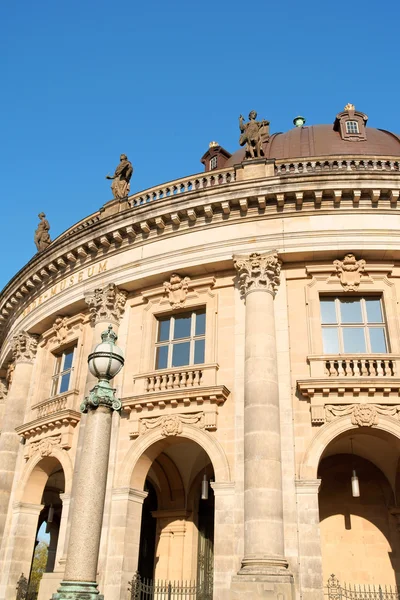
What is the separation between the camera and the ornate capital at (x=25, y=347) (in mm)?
23234

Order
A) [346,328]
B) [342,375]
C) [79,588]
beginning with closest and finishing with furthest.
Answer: [79,588]
[342,375]
[346,328]

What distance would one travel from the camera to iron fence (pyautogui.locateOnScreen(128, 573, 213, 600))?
1562 cm

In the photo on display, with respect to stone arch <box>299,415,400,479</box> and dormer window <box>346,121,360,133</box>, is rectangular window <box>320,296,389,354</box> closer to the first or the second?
stone arch <box>299,415,400,479</box>

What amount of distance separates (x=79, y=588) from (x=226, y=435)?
29.4ft

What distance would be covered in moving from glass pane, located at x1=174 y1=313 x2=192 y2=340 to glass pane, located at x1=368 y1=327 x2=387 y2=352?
561 cm

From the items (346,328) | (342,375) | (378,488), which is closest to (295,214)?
(346,328)

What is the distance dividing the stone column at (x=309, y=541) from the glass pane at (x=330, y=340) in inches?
154

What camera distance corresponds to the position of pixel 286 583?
1313 centimetres

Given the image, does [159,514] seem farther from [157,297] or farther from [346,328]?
[346,328]

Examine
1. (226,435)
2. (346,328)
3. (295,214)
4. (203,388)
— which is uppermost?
(295,214)

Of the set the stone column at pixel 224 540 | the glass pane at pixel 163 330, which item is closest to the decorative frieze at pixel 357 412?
the stone column at pixel 224 540

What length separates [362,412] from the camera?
15.5 metres

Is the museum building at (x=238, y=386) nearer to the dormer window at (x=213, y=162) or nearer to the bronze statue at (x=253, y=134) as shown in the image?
the bronze statue at (x=253, y=134)

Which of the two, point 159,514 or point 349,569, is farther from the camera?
point 159,514
